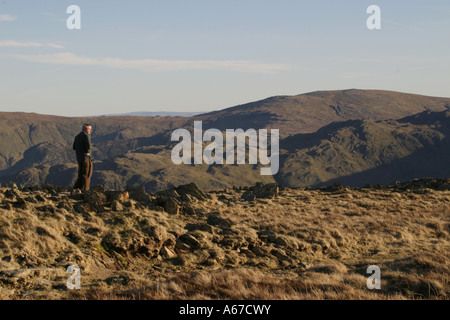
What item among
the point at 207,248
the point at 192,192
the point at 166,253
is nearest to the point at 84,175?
Result: the point at 192,192

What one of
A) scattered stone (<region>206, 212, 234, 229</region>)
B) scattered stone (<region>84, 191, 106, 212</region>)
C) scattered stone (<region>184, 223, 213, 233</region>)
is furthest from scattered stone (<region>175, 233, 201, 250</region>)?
scattered stone (<region>84, 191, 106, 212</region>)

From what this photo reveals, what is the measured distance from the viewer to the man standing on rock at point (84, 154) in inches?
749

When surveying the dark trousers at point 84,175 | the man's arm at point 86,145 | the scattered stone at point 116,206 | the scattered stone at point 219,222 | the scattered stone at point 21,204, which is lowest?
the scattered stone at point 219,222

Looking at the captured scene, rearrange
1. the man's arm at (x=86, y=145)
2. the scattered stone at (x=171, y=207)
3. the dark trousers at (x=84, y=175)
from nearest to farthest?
the scattered stone at (x=171, y=207)
the man's arm at (x=86, y=145)
the dark trousers at (x=84, y=175)

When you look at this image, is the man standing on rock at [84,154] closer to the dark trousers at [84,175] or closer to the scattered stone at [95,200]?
the dark trousers at [84,175]

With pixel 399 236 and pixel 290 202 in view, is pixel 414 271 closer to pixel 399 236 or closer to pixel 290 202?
pixel 399 236

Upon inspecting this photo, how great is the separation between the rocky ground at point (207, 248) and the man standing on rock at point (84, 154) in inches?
55.4

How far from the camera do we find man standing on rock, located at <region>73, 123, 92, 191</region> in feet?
62.4

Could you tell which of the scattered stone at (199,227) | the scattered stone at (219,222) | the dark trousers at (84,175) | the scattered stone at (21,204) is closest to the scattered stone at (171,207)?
the scattered stone at (219,222)

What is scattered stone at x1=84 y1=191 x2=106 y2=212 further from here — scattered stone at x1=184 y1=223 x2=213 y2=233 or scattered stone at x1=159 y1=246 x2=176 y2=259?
scattered stone at x1=184 y1=223 x2=213 y2=233

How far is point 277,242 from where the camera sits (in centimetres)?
1745

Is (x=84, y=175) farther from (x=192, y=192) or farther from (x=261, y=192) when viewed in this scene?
(x=261, y=192)
